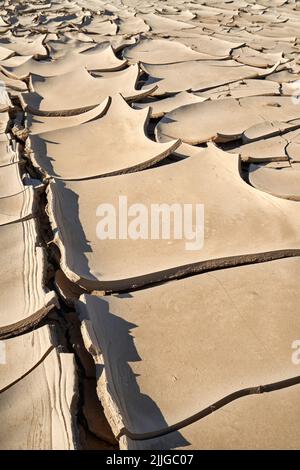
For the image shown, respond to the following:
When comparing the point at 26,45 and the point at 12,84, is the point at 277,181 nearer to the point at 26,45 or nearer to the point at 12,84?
the point at 12,84

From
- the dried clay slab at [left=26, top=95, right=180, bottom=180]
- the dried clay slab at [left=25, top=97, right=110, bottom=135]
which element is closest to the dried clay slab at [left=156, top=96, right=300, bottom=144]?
the dried clay slab at [left=26, top=95, right=180, bottom=180]

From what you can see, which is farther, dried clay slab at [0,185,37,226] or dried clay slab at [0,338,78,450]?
dried clay slab at [0,185,37,226]

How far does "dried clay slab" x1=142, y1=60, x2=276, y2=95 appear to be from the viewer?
247cm

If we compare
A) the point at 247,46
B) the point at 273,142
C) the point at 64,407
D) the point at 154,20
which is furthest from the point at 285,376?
the point at 154,20

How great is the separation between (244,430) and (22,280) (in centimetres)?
61

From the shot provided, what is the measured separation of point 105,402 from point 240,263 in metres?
0.51

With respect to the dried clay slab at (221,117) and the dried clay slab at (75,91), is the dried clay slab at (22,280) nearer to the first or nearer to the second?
the dried clay slab at (221,117)

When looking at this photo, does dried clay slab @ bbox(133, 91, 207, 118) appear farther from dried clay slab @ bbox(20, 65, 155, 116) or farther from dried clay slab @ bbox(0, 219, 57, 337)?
dried clay slab @ bbox(0, 219, 57, 337)

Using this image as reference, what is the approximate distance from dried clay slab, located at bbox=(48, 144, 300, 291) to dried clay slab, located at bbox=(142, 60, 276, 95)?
91 centimetres

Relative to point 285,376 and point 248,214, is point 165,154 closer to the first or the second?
point 248,214

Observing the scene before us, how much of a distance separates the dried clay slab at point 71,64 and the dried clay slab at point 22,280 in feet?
5.00

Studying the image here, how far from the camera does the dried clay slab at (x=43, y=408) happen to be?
2.69 ft

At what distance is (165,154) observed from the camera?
173cm

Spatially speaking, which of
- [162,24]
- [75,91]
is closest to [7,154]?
[75,91]
